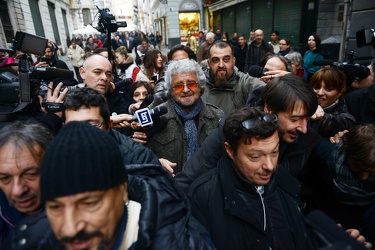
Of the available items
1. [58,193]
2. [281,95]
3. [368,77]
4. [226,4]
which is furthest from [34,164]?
[226,4]

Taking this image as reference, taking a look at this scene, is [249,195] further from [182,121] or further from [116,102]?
[116,102]

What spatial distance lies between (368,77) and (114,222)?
3011 millimetres

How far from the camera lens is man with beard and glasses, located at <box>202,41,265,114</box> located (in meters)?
2.94

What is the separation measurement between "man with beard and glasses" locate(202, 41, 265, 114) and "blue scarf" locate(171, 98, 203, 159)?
0.66 m

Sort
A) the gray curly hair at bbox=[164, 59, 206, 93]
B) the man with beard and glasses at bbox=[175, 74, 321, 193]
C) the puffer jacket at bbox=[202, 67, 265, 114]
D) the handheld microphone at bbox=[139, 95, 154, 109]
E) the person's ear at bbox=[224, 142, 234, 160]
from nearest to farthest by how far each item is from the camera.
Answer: the person's ear at bbox=[224, 142, 234, 160] → the man with beard and glasses at bbox=[175, 74, 321, 193] → the gray curly hair at bbox=[164, 59, 206, 93] → the handheld microphone at bbox=[139, 95, 154, 109] → the puffer jacket at bbox=[202, 67, 265, 114]

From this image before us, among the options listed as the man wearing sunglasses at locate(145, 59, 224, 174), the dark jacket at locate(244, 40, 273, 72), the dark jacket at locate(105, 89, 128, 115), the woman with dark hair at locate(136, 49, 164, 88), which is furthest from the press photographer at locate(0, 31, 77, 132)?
the dark jacket at locate(244, 40, 273, 72)

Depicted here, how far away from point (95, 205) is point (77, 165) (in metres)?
0.15

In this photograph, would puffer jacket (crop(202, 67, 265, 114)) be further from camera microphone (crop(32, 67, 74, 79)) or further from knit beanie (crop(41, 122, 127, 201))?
knit beanie (crop(41, 122, 127, 201))

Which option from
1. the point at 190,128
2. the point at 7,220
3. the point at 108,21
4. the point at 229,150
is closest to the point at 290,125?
the point at 229,150

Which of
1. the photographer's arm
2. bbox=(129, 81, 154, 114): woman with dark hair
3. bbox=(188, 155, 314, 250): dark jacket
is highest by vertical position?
the photographer's arm

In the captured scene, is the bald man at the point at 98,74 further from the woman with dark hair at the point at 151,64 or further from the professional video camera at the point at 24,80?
the woman with dark hair at the point at 151,64

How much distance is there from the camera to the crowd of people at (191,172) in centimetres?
89

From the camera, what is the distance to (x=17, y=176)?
4.20ft

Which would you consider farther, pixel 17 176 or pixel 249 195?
pixel 249 195
